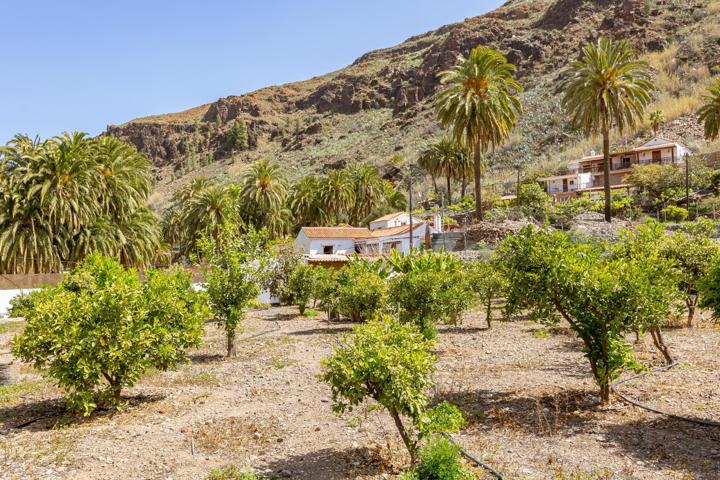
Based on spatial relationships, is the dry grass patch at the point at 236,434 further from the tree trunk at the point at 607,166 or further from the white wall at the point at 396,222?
the white wall at the point at 396,222

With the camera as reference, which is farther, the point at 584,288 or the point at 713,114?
the point at 713,114

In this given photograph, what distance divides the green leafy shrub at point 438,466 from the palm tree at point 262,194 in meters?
47.7

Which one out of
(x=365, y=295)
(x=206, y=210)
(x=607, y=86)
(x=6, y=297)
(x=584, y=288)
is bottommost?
(x=6, y=297)

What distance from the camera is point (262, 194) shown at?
53.0 meters

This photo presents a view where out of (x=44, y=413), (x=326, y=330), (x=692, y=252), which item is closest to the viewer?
(x=44, y=413)

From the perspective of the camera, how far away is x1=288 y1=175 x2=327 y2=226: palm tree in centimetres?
6056

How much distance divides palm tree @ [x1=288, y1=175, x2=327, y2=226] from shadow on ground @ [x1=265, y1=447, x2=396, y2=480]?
52.1 metres

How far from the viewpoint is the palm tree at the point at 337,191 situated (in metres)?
57.9

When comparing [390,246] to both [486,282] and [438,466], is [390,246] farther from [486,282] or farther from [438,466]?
[438,466]

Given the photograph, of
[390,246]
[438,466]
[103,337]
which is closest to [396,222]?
[390,246]

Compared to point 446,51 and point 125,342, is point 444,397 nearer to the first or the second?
point 125,342

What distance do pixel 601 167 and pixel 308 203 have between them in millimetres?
37989

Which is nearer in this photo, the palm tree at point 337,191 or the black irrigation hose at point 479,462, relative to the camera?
the black irrigation hose at point 479,462

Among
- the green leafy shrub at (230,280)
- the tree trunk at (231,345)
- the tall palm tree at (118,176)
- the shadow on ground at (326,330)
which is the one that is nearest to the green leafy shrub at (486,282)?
the shadow on ground at (326,330)
